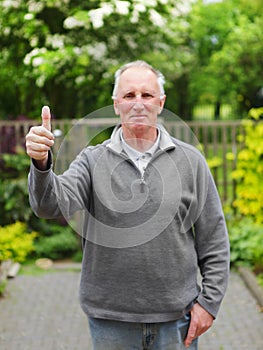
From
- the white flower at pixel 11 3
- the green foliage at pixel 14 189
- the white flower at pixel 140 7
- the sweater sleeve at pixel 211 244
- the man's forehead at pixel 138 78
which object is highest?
the white flower at pixel 11 3

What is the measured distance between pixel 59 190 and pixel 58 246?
5.55 meters

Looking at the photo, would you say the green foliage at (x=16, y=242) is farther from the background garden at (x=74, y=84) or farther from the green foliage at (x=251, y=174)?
the green foliage at (x=251, y=174)

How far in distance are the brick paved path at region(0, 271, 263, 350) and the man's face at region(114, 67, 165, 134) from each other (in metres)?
2.91

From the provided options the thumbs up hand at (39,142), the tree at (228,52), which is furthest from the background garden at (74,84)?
the thumbs up hand at (39,142)

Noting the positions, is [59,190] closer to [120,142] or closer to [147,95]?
[120,142]

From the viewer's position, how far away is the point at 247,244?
7.08m

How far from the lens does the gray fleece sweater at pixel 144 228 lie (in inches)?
90.6

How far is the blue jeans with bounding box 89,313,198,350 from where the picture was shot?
235cm

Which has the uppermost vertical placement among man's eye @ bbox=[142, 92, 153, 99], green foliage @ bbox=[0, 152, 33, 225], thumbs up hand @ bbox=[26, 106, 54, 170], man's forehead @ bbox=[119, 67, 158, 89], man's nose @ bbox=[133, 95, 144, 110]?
man's forehead @ bbox=[119, 67, 158, 89]

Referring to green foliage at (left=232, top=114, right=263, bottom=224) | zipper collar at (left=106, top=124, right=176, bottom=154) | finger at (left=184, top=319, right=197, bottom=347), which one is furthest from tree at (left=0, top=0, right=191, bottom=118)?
finger at (left=184, top=319, right=197, bottom=347)

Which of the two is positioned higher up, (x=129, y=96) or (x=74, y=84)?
(x=129, y=96)

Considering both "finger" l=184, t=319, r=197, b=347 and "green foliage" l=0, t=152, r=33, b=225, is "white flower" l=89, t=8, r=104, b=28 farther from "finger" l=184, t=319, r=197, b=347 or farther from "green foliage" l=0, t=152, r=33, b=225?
"finger" l=184, t=319, r=197, b=347

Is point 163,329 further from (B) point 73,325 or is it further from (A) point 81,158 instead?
(B) point 73,325

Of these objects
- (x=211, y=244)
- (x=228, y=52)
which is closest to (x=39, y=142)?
(x=211, y=244)
